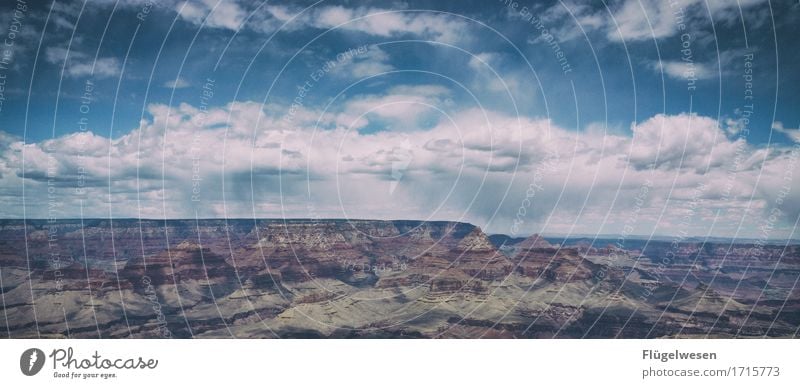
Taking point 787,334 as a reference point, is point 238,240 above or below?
above

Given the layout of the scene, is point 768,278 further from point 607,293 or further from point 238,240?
point 238,240

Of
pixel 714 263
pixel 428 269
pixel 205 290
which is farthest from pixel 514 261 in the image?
pixel 205 290

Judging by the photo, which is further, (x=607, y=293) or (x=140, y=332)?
(x=607, y=293)
